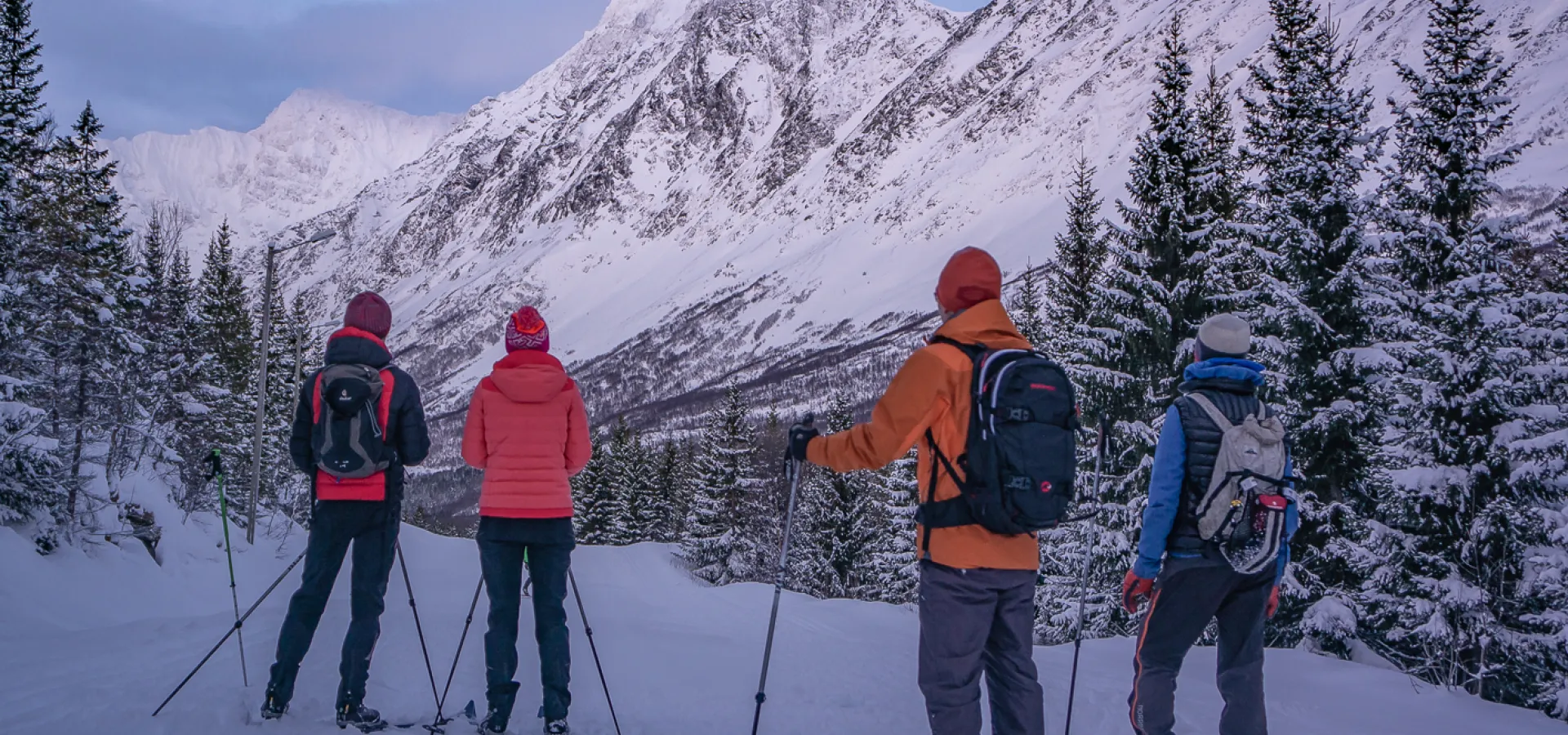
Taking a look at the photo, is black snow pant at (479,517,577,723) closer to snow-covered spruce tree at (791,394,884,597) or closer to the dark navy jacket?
the dark navy jacket

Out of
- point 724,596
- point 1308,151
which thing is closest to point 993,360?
point 724,596

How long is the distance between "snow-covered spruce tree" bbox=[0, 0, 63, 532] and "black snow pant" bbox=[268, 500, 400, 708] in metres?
10.7

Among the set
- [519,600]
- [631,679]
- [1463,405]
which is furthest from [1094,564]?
[519,600]

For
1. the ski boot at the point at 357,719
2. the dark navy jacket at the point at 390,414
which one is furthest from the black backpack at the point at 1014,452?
the ski boot at the point at 357,719

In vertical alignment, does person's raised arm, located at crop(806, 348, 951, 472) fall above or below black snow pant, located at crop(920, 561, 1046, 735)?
above

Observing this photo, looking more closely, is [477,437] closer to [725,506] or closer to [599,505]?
[725,506]

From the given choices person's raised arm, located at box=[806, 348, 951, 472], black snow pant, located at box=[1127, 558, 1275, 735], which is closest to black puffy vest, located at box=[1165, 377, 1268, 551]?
black snow pant, located at box=[1127, 558, 1275, 735]

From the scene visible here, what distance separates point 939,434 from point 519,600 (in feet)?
8.90

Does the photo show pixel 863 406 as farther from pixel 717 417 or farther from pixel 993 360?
pixel 993 360

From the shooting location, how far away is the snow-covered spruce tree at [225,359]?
29.0m

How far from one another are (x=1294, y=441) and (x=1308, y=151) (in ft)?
14.5

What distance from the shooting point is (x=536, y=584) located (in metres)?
5.22

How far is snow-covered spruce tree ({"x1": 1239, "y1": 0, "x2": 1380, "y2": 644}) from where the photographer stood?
43.6ft

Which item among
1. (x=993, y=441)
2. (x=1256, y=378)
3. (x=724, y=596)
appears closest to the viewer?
(x=993, y=441)
